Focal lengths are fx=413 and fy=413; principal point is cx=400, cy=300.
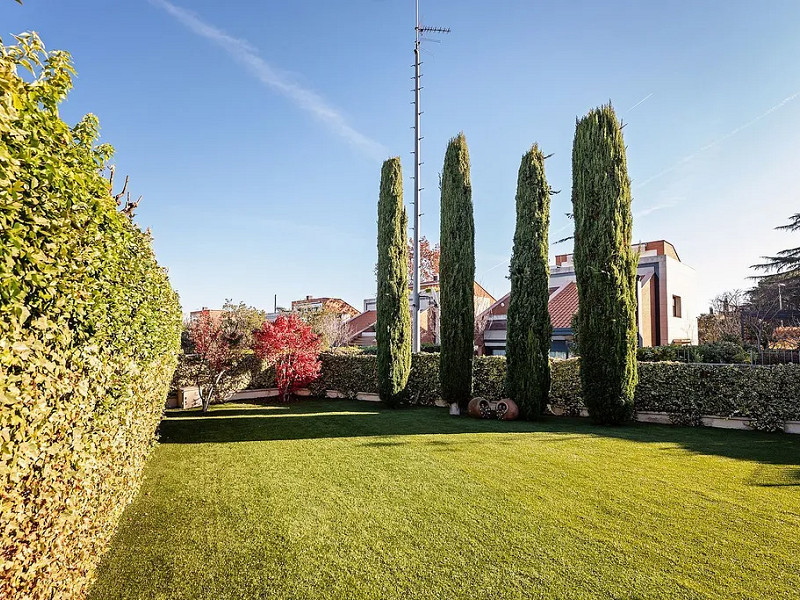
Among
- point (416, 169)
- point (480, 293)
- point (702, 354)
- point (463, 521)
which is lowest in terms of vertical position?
point (463, 521)

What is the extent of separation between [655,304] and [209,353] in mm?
18798

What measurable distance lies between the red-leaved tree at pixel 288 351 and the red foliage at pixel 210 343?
103 cm

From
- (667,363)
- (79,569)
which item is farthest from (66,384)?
(667,363)

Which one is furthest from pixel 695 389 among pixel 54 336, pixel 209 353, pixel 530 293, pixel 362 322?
pixel 362 322

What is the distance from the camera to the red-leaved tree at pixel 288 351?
1295 centimetres

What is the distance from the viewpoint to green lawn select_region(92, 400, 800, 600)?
122 inches

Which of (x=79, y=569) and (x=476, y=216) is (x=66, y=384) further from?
(x=476, y=216)

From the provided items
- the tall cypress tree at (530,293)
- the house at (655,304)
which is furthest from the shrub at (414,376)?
the house at (655,304)

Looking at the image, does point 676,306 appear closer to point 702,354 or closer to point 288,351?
point 702,354

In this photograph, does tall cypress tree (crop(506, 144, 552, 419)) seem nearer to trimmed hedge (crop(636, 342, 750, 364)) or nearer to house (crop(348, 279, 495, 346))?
trimmed hedge (crop(636, 342, 750, 364))

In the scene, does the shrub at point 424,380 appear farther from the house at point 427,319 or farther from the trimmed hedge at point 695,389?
the house at point 427,319

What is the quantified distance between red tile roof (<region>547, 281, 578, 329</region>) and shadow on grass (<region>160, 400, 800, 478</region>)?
9.63 m

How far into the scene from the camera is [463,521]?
4.13 metres

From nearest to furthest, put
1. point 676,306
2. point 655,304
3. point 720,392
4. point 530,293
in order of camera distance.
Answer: point 720,392 → point 530,293 → point 655,304 → point 676,306
